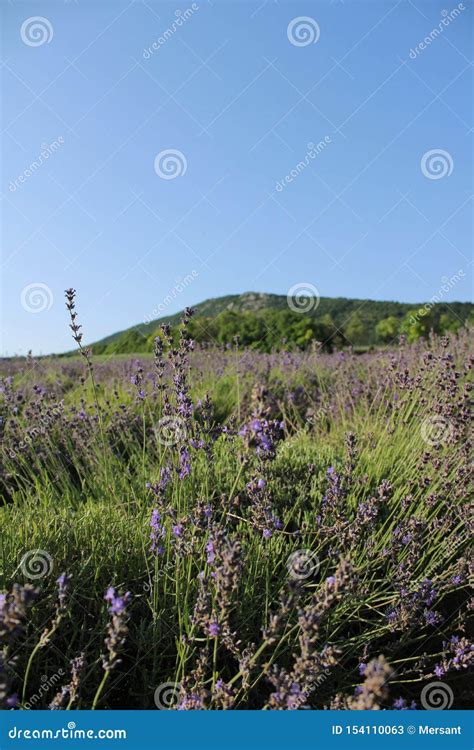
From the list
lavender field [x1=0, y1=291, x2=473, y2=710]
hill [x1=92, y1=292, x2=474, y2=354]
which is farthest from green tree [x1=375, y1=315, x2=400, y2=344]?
lavender field [x1=0, y1=291, x2=473, y2=710]

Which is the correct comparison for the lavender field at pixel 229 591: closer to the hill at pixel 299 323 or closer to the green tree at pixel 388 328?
the hill at pixel 299 323

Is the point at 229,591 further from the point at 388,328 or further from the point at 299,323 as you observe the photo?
the point at 388,328

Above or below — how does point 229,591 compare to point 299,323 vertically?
below

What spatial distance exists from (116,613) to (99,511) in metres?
1.39

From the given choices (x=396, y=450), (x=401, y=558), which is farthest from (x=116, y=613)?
(x=396, y=450)

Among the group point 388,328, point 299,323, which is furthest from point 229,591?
point 388,328

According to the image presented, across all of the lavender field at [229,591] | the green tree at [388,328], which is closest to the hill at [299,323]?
the green tree at [388,328]

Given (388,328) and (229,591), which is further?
(388,328)

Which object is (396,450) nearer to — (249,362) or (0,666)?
(0,666)

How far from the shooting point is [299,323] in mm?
28219

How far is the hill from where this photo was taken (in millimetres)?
10942

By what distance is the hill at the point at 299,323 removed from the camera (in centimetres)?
1094

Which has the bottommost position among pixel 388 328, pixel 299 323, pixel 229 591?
pixel 229 591

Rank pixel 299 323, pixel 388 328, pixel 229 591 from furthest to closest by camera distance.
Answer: pixel 388 328, pixel 299 323, pixel 229 591
